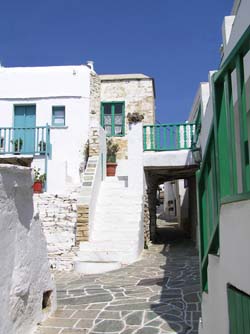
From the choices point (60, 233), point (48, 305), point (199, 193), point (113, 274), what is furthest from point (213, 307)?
point (60, 233)

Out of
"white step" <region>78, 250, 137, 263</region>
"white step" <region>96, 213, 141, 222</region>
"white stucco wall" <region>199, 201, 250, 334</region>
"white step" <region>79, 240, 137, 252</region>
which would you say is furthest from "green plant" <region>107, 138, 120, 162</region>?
"white stucco wall" <region>199, 201, 250, 334</region>

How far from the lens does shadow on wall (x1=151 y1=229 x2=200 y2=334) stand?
455 cm

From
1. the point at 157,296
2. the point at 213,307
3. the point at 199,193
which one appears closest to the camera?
the point at 213,307

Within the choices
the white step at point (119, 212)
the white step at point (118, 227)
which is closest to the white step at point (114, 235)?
the white step at point (118, 227)

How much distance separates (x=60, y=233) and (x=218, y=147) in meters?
7.32

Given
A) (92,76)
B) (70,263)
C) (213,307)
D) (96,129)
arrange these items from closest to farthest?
1. (213,307)
2. (70,263)
3. (96,129)
4. (92,76)

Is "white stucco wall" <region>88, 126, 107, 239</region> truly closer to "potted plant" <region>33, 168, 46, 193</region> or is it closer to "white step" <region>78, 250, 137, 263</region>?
"white step" <region>78, 250, 137, 263</region>

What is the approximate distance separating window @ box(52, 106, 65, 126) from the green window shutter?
513 inches

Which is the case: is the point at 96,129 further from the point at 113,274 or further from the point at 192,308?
the point at 192,308

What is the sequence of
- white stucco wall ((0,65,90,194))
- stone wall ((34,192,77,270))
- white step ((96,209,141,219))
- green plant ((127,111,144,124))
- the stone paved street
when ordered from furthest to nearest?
white stucco wall ((0,65,90,194)) → green plant ((127,111,144,124)) → white step ((96,209,141,219)) → stone wall ((34,192,77,270)) → the stone paved street

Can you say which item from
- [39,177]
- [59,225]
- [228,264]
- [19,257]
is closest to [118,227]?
[59,225]

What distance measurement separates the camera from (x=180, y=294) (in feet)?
19.4

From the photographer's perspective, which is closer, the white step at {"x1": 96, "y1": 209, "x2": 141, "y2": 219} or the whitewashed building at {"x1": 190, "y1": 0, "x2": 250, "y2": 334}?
the whitewashed building at {"x1": 190, "y1": 0, "x2": 250, "y2": 334}

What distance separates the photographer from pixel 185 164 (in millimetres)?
11797
